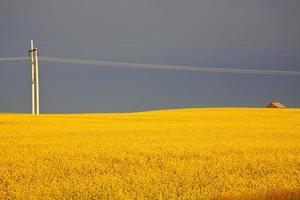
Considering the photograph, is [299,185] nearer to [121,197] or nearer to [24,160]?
[121,197]

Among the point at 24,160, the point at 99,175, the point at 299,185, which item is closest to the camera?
the point at 299,185

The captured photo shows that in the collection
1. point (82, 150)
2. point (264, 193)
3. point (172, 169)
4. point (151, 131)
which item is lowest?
point (264, 193)

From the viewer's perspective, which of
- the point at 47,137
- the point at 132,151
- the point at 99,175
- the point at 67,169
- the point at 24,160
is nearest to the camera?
the point at 99,175

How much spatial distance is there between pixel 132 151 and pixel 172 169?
6.36 m

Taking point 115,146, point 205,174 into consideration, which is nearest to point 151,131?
point 115,146

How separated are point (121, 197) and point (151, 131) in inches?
975

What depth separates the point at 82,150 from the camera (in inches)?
995

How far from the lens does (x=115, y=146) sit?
27.2 m

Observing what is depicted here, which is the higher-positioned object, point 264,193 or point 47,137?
point 47,137

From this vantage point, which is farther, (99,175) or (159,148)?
(159,148)

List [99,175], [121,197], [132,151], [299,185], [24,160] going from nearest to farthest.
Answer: [121,197] < [299,185] < [99,175] < [24,160] < [132,151]

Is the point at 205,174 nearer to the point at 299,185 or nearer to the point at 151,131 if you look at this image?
the point at 299,185

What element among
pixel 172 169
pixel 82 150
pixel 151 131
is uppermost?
pixel 151 131

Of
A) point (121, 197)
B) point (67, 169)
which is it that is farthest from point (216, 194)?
point (67, 169)
